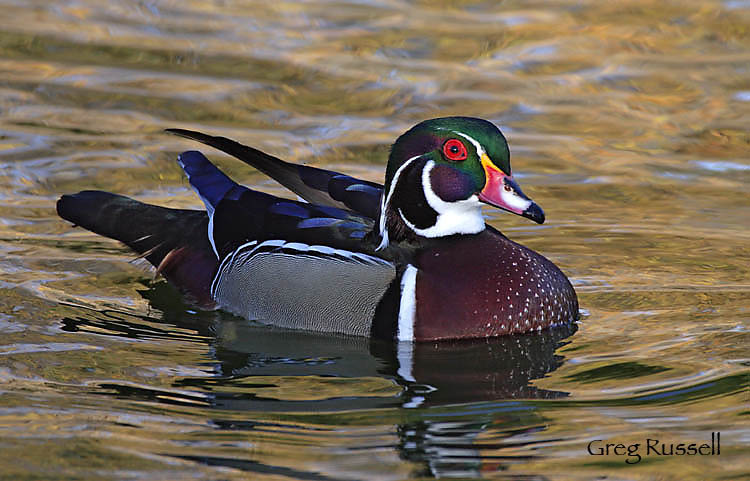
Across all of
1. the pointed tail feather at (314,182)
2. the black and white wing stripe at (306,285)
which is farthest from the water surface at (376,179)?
the pointed tail feather at (314,182)

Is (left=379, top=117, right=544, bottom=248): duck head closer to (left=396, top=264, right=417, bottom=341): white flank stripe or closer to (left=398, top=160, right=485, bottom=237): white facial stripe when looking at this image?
(left=398, top=160, right=485, bottom=237): white facial stripe

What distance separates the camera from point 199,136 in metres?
7.16

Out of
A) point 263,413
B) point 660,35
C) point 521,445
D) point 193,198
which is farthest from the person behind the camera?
point 660,35

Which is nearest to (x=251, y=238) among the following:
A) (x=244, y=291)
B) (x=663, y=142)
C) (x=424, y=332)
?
(x=244, y=291)

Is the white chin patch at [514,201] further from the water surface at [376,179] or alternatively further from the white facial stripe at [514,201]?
the water surface at [376,179]

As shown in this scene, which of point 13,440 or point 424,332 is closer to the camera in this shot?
point 13,440

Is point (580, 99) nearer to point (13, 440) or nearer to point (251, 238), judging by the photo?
point (251, 238)

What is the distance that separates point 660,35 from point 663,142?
2858 millimetres

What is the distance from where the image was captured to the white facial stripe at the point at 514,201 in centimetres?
639

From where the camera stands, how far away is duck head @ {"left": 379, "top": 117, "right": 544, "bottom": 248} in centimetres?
653

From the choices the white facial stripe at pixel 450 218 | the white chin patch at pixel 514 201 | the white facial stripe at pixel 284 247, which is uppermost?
the white chin patch at pixel 514 201

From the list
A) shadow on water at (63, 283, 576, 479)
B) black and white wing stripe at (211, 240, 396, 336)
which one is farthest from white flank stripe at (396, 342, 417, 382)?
black and white wing stripe at (211, 240, 396, 336)

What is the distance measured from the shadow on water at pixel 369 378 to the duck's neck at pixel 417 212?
58 cm

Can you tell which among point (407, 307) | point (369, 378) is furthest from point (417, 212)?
point (369, 378)
